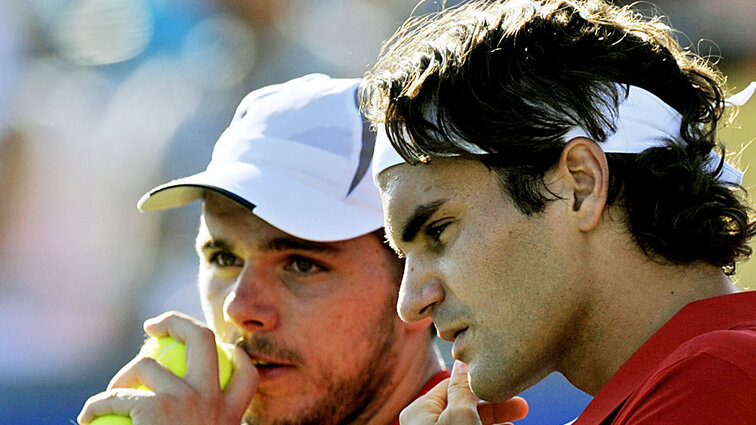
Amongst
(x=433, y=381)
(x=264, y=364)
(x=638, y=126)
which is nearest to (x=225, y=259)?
(x=264, y=364)

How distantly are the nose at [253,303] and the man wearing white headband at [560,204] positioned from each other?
28.6 inches

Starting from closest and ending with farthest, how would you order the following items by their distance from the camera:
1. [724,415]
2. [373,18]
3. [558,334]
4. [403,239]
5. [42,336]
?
1. [724,415]
2. [558,334]
3. [403,239]
4. [42,336]
5. [373,18]

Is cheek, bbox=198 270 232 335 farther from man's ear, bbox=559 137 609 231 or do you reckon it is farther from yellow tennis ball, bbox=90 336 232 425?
man's ear, bbox=559 137 609 231

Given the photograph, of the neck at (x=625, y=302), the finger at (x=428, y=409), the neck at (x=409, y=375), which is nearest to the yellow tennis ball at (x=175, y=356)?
the neck at (x=409, y=375)

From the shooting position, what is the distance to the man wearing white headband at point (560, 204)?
66.0 inches

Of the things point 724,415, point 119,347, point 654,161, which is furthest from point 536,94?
point 119,347

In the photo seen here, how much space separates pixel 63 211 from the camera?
677 cm

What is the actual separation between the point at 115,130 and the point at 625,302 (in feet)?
18.8

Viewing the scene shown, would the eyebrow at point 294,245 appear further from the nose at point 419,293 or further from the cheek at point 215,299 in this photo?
the nose at point 419,293

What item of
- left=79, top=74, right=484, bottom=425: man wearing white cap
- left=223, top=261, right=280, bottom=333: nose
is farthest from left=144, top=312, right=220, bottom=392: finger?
left=223, top=261, right=280, bottom=333: nose

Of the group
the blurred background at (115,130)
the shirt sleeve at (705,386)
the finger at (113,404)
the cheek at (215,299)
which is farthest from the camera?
the blurred background at (115,130)

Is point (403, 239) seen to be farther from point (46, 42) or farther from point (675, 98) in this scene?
A: point (46, 42)

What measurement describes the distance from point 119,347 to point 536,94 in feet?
17.4

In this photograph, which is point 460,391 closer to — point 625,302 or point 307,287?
point 625,302
